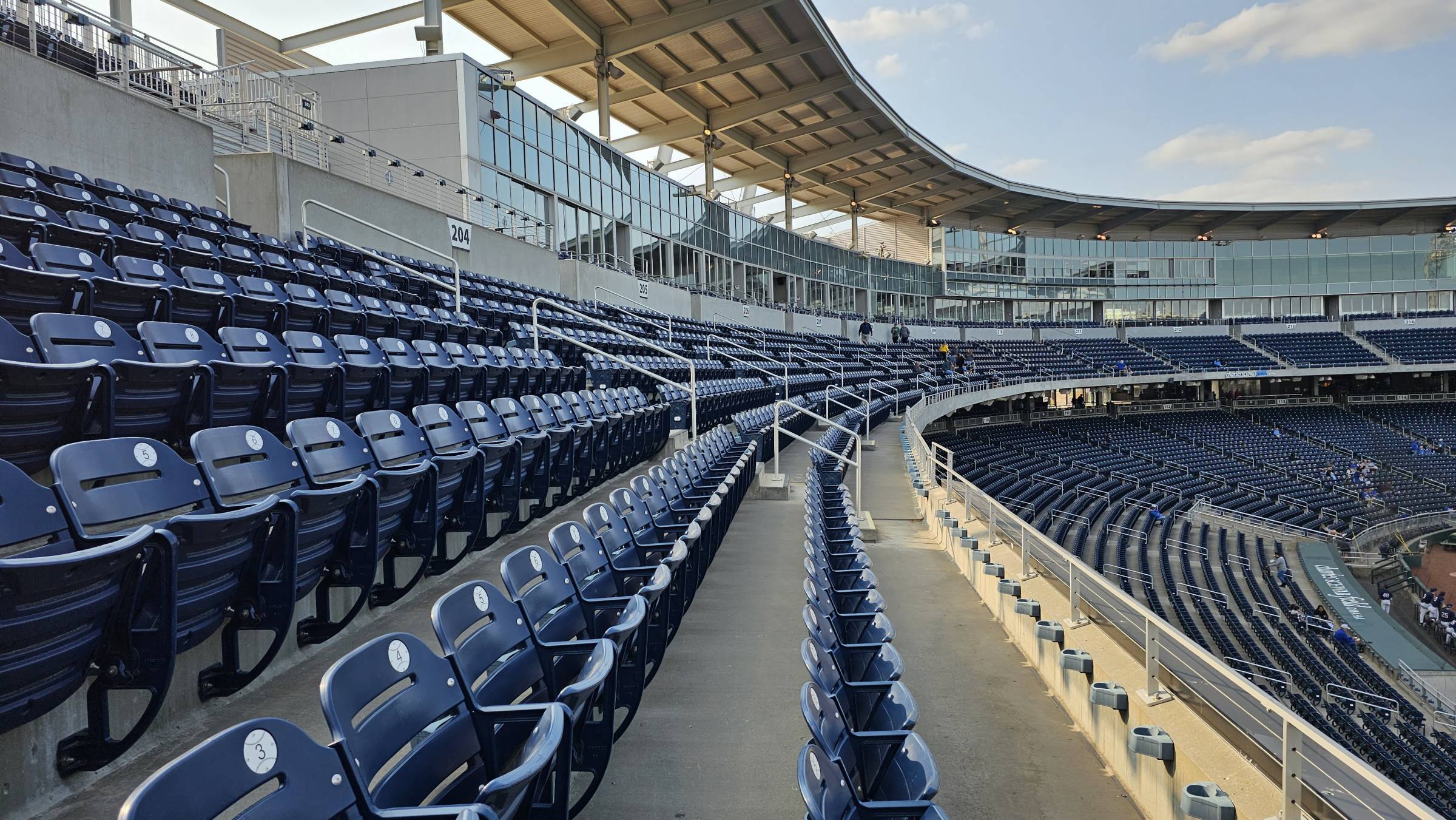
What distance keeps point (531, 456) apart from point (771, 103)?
27121mm

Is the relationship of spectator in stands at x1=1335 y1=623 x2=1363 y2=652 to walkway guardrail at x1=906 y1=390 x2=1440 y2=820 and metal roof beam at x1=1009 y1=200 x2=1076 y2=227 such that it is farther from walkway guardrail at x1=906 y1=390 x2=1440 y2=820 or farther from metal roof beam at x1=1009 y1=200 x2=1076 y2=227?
metal roof beam at x1=1009 y1=200 x2=1076 y2=227

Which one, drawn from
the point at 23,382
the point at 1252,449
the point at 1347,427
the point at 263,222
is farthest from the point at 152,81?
the point at 1347,427

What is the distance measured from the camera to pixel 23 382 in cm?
277

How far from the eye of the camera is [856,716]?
289cm

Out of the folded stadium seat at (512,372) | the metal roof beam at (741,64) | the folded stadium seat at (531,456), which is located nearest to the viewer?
the folded stadium seat at (531,456)

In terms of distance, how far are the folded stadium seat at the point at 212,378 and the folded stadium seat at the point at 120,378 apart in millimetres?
40

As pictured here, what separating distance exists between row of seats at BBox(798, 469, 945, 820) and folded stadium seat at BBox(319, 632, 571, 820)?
56 centimetres

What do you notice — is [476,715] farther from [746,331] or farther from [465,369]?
[746,331]

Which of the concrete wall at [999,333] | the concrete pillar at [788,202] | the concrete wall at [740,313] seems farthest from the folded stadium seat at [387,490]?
the concrete wall at [999,333]

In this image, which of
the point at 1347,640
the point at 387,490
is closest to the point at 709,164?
the point at 1347,640

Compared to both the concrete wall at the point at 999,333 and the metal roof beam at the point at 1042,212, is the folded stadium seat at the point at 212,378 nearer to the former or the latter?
the concrete wall at the point at 999,333

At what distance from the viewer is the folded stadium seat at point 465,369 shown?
19.8ft

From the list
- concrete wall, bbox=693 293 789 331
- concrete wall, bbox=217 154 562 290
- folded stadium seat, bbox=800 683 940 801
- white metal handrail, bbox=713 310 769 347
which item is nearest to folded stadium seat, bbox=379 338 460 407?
folded stadium seat, bbox=800 683 940 801

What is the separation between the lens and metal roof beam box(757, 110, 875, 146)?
104 ft
